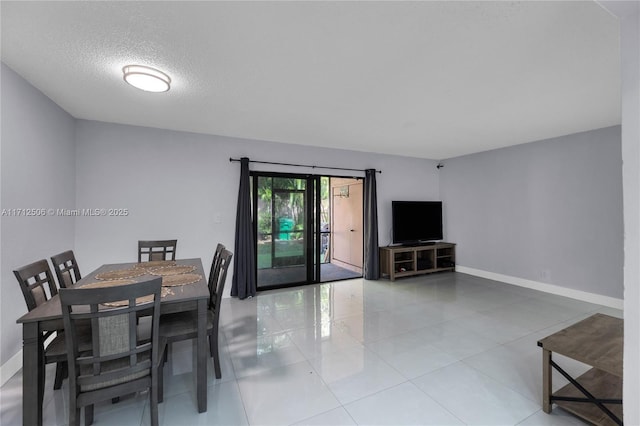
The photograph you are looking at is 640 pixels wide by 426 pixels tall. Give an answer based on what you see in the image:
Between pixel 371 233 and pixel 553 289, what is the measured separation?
3018 millimetres

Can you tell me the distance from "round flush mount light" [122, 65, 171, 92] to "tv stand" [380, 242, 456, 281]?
437cm

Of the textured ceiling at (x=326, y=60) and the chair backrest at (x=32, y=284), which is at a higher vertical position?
the textured ceiling at (x=326, y=60)

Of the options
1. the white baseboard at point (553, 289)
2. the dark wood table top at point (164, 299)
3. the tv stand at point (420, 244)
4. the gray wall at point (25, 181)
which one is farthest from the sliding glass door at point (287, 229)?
the white baseboard at point (553, 289)

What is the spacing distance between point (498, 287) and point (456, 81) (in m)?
3.79

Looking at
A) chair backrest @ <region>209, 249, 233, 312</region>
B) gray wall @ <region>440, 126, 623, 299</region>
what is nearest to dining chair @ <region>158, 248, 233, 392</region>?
chair backrest @ <region>209, 249, 233, 312</region>

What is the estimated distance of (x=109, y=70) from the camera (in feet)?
7.63

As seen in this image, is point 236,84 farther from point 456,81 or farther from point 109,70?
point 456,81

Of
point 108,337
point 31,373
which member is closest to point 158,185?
point 31,373

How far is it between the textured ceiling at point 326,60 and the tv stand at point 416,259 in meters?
2.66

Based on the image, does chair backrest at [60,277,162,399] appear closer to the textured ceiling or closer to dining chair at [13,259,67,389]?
dining chair at [13,259,67,389]

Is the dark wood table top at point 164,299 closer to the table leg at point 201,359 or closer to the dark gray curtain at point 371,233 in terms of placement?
the table leg at point 201,359

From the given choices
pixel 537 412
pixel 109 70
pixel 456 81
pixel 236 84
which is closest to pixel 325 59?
pixel 236 84

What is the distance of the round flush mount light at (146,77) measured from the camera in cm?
227

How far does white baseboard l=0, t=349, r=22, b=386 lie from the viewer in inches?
84.3
